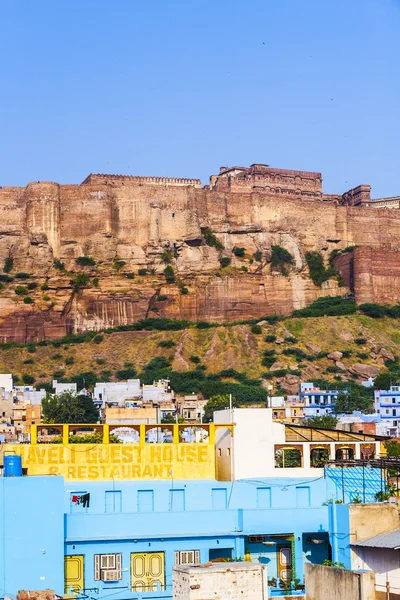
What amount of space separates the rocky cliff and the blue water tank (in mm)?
56712

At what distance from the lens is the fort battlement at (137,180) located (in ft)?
290

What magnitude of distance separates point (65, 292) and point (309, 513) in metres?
59.6

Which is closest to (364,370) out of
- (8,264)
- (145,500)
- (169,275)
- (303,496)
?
(169,275)

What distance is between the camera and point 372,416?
6353 cm

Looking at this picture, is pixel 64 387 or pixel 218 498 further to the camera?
pixel 64 387

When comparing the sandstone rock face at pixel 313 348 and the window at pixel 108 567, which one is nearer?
the window at pixel 108 567

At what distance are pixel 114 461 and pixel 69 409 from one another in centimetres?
3995

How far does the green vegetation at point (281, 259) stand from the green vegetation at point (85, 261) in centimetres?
1324

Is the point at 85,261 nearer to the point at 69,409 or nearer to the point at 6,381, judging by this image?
the point at 6,381

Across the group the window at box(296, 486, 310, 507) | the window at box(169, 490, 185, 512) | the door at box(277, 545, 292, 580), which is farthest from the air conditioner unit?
the window at box(296, 486, 310, 507)

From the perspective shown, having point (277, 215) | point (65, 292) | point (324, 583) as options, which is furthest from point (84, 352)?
point (324, 583)

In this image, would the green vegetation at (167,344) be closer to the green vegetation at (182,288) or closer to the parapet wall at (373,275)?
the green vegetation at (182,288)

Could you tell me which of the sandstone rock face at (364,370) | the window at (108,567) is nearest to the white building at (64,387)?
the sandstone rock face at (364,370)

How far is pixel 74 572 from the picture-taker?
22.6 metres
